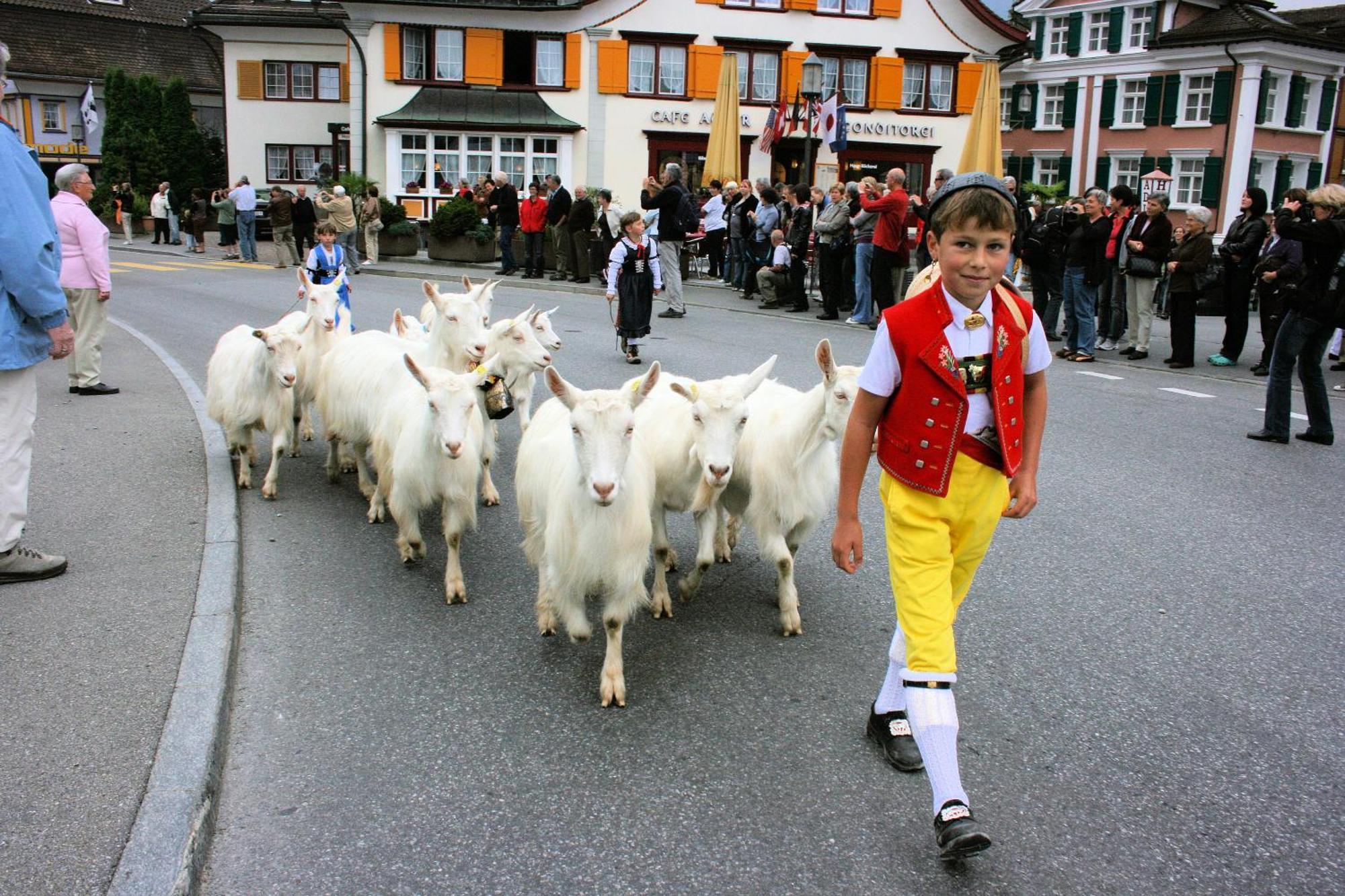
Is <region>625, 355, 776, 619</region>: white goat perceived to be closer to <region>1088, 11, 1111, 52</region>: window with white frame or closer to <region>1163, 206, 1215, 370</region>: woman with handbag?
<region>1163, 206, 1215, 370</region>: woman with handbag

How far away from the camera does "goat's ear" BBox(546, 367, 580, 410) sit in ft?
14.4

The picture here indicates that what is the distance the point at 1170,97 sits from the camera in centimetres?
4362

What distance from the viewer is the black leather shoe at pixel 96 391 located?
10.2m

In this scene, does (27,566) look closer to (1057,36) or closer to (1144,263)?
(1144,263)

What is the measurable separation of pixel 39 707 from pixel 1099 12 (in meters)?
51.4

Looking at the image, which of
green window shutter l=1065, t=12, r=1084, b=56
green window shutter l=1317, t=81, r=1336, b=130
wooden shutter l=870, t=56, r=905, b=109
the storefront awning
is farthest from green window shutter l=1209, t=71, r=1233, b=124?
the storefront awning

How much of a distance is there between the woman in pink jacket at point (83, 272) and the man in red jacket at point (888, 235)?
Answer: 10.1 m

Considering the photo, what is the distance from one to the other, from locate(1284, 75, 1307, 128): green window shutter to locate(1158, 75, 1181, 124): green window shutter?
4.08m

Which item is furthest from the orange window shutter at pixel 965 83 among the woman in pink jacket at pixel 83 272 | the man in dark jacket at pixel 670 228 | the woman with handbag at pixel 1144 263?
the woman in pink jacket at pixel 83 272

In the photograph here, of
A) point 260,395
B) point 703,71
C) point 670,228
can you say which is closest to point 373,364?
point 260,395

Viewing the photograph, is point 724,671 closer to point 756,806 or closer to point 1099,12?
point 756,806

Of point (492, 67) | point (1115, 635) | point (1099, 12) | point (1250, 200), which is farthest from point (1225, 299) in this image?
point (1099, 12)

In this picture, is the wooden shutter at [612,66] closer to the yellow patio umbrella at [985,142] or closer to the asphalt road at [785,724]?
the yellow patio umbrella at [985,142]

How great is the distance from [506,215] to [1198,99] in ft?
108
